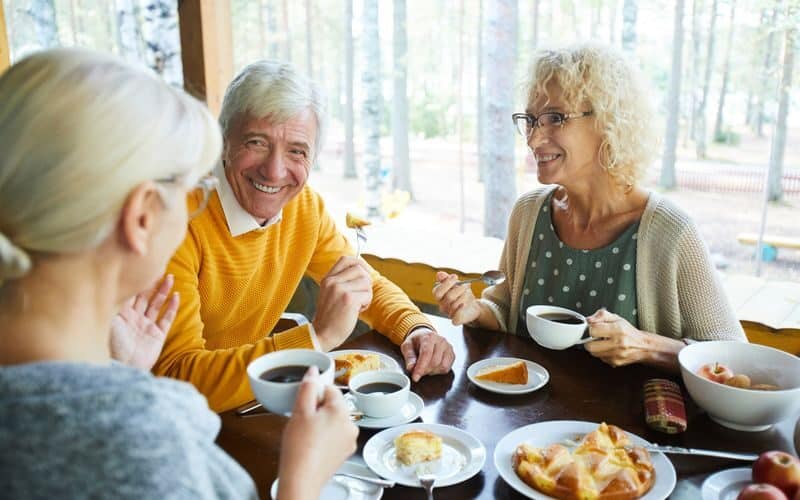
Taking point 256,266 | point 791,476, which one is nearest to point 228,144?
point 256,266

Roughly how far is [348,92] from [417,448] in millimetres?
7728

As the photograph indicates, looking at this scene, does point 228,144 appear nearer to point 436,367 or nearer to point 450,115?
point 436,367

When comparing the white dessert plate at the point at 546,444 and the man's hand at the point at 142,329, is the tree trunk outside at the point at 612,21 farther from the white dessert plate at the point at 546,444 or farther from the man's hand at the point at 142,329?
the man's hand at the point at 142,329

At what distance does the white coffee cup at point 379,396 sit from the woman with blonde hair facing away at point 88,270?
505 mm

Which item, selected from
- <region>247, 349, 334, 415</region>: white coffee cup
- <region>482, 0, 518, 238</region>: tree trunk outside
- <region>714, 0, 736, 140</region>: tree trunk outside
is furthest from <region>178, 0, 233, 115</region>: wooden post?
<region>714, 0, 736, 140</region>: tree trunk outside

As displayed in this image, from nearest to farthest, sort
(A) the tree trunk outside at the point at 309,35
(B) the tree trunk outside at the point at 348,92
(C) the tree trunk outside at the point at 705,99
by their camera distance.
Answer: (C) the tree trunk outside at the point at 705,99, (B) the tree trunk outside at the point at 348,92, (A) the tree trunk outside at the point at 309,35

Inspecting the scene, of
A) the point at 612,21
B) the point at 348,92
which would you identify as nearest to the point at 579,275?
the point at 612,21

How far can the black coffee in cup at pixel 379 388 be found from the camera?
135 centimetres

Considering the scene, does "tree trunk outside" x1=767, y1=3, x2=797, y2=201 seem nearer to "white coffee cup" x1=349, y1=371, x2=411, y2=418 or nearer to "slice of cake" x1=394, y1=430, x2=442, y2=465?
"white coffee cup" x1=349, y1=371, x2=411, y2=418

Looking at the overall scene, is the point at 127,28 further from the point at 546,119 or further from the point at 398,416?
the point at 398,416

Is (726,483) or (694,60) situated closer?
(726,483)

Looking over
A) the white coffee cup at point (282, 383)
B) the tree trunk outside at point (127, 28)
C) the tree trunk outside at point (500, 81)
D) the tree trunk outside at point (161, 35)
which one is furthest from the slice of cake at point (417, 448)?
the tree trunk outside at point (500, 81)

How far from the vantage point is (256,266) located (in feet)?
6.16

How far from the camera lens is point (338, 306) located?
4.95ft
